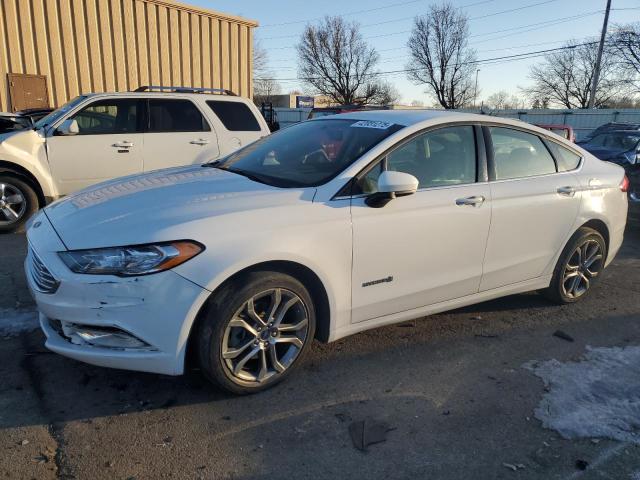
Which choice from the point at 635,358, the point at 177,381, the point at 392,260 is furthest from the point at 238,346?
the point at 635,358

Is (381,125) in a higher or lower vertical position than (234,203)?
higher

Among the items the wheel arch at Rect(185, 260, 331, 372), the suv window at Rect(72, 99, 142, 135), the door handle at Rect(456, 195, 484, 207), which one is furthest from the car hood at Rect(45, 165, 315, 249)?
the suv window at Rect(72, 99, 142, 135)

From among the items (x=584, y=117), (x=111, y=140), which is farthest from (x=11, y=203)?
(x=584, y=117)

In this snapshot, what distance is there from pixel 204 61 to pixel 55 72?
14.4 feet

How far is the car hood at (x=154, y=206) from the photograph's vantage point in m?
2.59

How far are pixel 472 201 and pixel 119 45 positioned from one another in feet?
43.0

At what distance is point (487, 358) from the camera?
3512mm

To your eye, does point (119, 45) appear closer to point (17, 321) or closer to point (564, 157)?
point (17, 321)

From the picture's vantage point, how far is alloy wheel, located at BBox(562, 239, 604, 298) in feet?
14.4

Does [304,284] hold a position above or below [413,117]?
below

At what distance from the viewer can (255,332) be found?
285 cm

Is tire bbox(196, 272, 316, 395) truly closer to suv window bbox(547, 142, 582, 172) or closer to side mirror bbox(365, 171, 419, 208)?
side mirror bbox(365, 171, 419, 208)

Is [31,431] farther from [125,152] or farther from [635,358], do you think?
[125,152]

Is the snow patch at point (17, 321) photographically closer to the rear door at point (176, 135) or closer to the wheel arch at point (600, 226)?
the rear door at point (176, 135)
